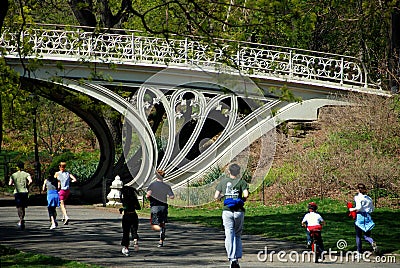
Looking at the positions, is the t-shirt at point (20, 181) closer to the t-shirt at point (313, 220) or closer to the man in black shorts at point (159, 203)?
the man in black shorts at point (159, 203)

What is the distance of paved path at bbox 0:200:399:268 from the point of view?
14695mm

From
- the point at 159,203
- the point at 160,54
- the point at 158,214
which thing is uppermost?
the point at 160,54

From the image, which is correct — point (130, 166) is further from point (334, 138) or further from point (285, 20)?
point (285, 20)

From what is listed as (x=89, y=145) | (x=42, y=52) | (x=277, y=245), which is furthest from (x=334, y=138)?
(x=89, y=145)

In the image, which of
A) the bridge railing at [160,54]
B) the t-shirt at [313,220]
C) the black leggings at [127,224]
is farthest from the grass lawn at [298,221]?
the bridge railing at [160,54]

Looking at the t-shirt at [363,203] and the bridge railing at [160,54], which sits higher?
the bridge railing at [160,54]

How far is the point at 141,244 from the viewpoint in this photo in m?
17.5

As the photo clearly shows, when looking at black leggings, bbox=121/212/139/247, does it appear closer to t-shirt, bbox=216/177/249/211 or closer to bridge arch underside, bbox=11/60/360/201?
t-shirt, bbox=216/177/249/211

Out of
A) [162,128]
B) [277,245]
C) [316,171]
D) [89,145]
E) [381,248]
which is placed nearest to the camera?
[381,248]

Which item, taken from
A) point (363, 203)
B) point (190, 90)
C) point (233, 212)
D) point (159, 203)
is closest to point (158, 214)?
point (159, 203)

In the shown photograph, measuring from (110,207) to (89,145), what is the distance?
65.2 ft

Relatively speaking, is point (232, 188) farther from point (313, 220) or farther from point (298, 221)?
point (298, 221)

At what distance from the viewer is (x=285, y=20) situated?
54.1ft

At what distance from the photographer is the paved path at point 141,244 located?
14695 mm
